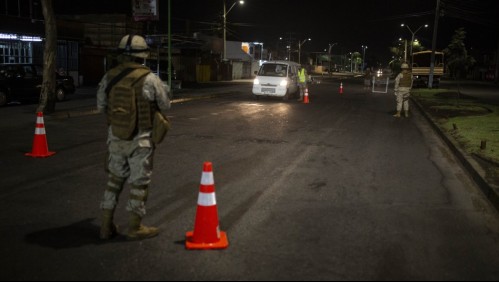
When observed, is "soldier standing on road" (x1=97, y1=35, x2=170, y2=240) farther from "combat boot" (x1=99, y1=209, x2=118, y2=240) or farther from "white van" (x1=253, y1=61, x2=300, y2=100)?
"white van" (x1=253, y1=61, x2=300, y2=100)

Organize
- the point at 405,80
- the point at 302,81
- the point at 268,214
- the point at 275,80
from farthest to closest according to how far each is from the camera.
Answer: the point at 302,81
the point at 275,80
the point at 405,80
the point at 268,214

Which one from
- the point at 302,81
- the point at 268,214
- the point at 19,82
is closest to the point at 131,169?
the point at 268,214

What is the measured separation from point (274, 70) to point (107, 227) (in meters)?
19.6

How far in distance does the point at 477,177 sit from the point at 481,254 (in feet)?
10.9

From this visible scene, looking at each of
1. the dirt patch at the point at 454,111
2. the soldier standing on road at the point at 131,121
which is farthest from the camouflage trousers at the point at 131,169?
the dirt patch at the point at 454,111

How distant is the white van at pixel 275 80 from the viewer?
23.0m

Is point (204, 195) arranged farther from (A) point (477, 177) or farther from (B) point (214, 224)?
(A) point (477, 177)

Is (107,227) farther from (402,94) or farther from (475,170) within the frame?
(402,94)

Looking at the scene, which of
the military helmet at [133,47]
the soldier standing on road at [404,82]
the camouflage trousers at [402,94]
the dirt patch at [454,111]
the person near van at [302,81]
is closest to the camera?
the military helmet at [133,47]

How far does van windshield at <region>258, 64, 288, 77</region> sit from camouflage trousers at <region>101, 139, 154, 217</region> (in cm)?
1919

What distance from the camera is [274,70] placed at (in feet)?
77.5

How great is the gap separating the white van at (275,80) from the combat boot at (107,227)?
18705mm

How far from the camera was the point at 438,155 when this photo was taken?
32.9 feet

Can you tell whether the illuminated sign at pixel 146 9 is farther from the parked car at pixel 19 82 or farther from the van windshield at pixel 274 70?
the parked car at pixel 19 82
